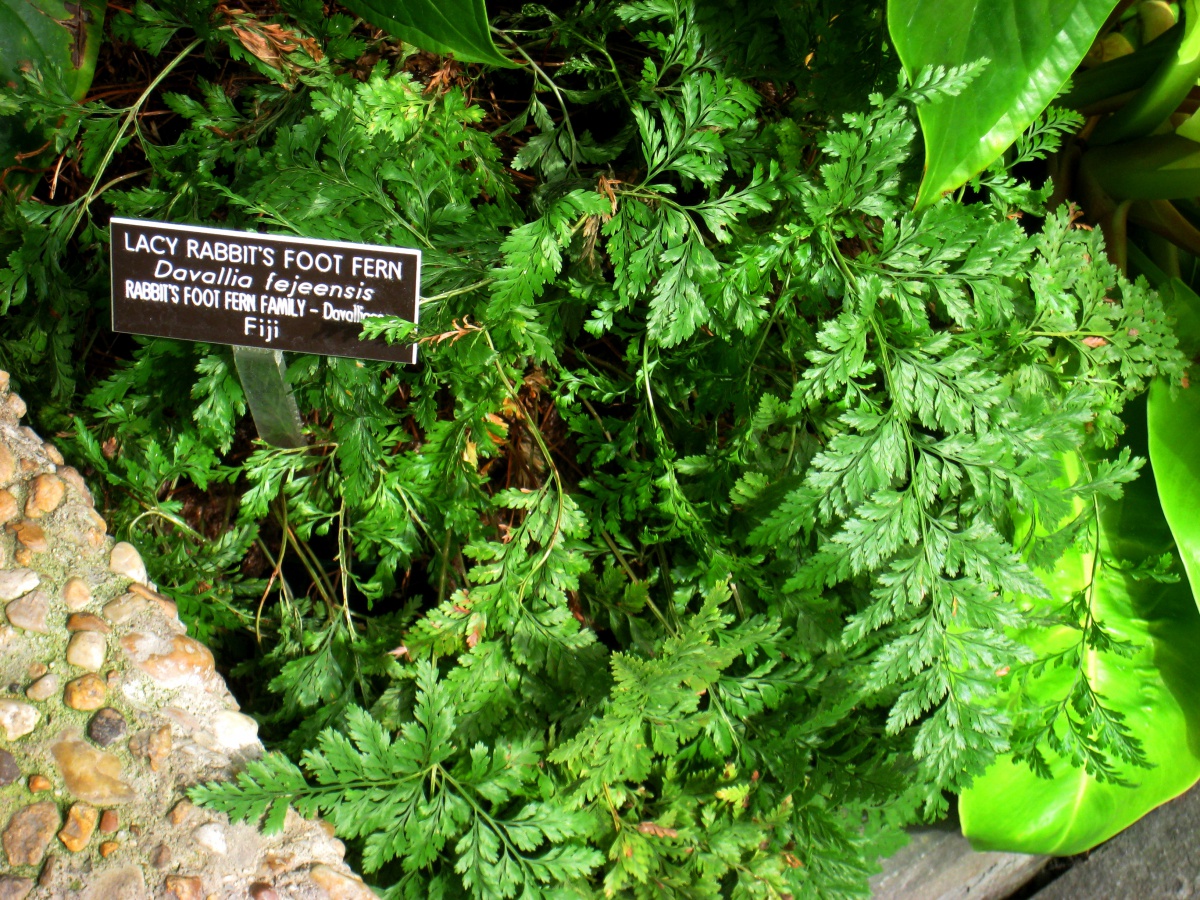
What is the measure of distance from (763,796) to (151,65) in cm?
149

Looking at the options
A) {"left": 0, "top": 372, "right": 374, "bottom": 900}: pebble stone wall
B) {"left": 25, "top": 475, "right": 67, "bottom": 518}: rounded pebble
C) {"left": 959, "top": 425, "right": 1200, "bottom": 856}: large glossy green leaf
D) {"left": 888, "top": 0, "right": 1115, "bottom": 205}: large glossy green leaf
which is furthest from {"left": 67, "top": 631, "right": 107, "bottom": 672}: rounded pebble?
{"left": 959, "top": 425, "right": 1200, "bottom": 856}: large glossy green leaf

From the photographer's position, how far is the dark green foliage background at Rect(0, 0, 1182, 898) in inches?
38.4

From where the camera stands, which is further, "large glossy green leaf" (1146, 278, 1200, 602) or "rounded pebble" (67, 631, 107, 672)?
"large glossy green leaf" (1146, 278, 1200, 602)

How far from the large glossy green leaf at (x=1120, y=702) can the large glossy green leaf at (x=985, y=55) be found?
721mm

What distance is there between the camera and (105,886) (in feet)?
2.50

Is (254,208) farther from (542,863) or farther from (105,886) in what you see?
(542,863)

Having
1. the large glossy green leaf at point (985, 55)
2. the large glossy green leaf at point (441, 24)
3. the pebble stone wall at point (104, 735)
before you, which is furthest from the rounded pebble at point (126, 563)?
the large glossy green leaf at point (985, 55)

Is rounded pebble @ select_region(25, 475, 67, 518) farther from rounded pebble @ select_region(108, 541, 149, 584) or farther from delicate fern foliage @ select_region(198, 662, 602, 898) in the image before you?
delicate fern foliage @ select_region(198, 662, 602, 898)

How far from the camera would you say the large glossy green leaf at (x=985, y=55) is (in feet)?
3.18

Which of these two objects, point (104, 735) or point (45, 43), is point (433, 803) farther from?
point (45, 43)

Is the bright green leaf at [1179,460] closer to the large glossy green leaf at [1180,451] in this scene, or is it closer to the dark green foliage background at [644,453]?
the large glossy green leaf at [1180,451]

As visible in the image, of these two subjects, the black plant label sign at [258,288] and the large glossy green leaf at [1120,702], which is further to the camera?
the large glossy green leaf at [1120,702]

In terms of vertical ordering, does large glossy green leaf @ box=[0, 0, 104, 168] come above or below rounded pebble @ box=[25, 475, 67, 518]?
above

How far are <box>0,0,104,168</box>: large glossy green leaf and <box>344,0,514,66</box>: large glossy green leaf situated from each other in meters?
0.53
